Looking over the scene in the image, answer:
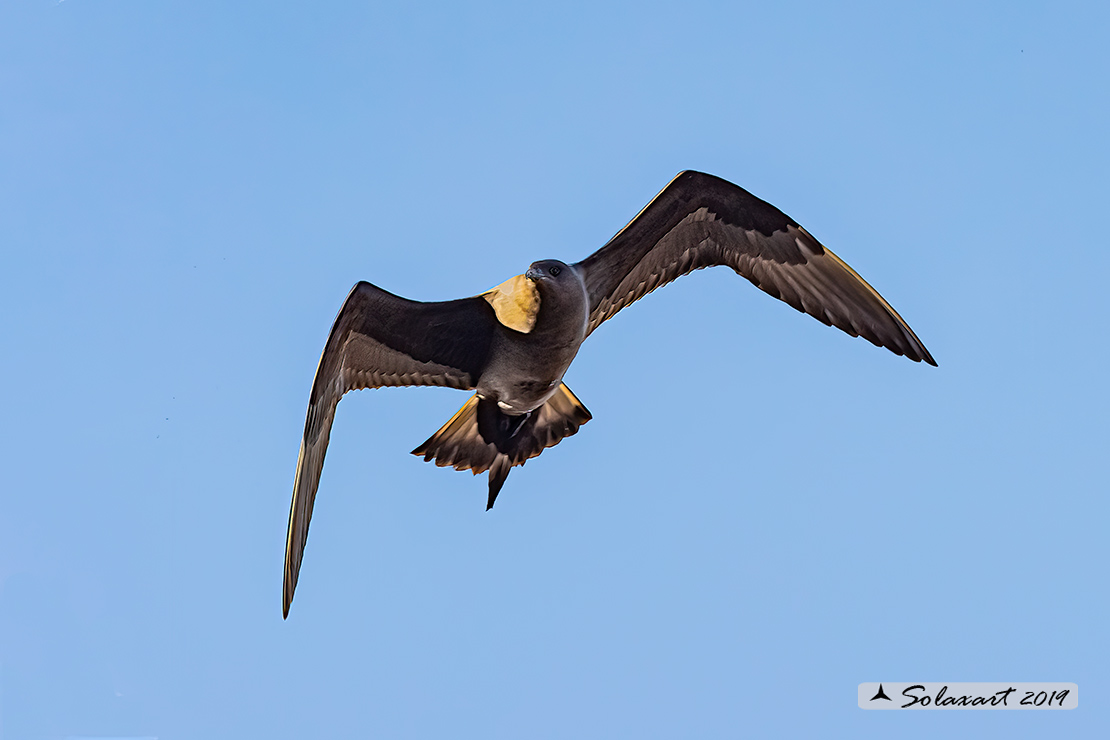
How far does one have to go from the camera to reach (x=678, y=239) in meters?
7.94

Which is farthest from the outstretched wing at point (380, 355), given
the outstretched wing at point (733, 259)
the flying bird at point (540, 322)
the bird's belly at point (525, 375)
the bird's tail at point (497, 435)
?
the outstretched wing at point (733, 259)

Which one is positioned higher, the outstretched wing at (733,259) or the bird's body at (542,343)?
the outstretched wing at (733,259)

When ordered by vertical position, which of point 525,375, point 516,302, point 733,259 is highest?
point 733,259

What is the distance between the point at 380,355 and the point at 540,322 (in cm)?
137

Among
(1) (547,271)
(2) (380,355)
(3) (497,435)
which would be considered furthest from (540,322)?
(3) (497,435)

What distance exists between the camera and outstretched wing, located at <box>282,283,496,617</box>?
708 cm

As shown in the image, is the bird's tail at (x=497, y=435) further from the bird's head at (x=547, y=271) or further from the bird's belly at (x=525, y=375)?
the bird's head at (x=547, y=271)

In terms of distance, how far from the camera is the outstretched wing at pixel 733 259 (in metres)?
7.64

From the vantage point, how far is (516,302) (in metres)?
7.11

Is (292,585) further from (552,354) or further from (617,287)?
(617,287)

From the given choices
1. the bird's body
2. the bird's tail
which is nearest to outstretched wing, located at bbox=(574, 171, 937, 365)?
the bird's body

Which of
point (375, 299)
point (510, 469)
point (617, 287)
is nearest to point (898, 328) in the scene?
point (617, 287)

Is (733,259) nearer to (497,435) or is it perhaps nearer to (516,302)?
(516,302)

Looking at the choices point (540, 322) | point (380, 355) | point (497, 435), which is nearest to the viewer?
point (540, 322)
